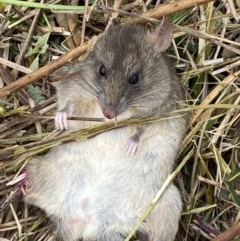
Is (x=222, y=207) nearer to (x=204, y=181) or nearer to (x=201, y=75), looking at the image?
(x=204, y=181)

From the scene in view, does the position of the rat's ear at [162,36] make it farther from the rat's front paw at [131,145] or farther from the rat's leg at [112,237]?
the rat's leg at [112,237]

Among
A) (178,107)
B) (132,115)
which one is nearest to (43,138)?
(132,115)

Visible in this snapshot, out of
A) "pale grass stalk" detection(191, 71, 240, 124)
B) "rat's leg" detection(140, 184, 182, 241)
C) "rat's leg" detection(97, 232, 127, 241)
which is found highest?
"pale grass stalk" detection(191, 71, 240, 124)

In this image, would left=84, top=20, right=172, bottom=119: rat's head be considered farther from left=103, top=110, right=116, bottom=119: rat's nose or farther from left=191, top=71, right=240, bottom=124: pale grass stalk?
left=191, top=71, right=240, bottom=124: pale grass stalk

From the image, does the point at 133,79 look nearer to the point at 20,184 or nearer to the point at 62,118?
the point at 62,118

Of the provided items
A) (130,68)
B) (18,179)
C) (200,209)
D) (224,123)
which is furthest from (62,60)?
(200,209)

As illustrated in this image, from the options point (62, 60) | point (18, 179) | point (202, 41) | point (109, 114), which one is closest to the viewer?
point (109, 114)

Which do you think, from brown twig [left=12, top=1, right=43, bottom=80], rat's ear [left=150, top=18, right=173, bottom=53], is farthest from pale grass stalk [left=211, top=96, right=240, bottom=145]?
brown twig [left=12, top=1, right=43, bottom=80]

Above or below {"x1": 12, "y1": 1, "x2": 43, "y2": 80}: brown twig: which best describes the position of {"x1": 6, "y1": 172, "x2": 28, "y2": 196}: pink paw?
below
